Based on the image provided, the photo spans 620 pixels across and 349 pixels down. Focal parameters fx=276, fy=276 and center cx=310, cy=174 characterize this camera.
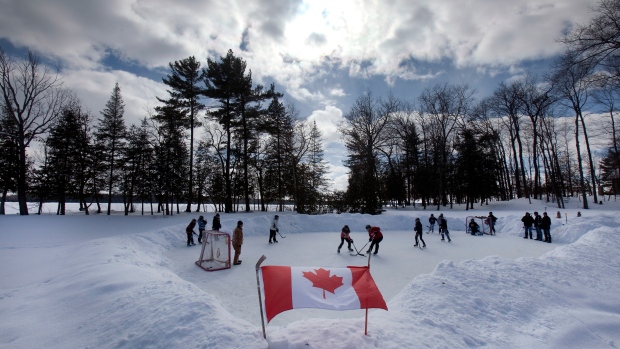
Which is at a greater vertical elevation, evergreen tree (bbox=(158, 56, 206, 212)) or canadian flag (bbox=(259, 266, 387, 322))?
evergreen tree (bbox=(158, 56, 206, 212))

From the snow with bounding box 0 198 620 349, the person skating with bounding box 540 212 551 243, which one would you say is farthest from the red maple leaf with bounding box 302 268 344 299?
the person skating with bounding box 540 212 551 243

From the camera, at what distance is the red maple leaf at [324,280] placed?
4.35 meters

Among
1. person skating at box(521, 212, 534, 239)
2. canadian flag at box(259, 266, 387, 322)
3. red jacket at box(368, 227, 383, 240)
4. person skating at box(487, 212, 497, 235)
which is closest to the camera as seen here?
canadian flag at box(259, 266, 387, 322)

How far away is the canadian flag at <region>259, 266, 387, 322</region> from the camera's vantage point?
4059 mm

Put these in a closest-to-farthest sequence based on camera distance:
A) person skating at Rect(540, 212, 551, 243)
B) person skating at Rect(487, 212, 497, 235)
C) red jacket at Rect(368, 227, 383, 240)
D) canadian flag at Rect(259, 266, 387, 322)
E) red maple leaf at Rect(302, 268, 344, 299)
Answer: canadian flag at Rect(259, 266, 387, 322)
red maple leaf at Rect(302, 268, 344, 299)
red jacket at Rect(368, 227, 383, 240)
person skating at Rect(540, 212, 551, 243)
person skating at Rect(487, 212, 497, 235)

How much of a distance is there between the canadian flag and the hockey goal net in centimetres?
705

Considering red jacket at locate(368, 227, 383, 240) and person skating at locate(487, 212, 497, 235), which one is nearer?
red jacket at locate(368, 227, 383, 240)

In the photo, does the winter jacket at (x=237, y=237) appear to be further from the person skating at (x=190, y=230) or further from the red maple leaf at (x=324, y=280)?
the red maple leaf at (x=324, y=280)

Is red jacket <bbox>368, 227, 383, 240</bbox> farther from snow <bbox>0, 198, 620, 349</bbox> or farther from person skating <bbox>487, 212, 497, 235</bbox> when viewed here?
person skating <bbox>487, 212, 497, 235</bbox>

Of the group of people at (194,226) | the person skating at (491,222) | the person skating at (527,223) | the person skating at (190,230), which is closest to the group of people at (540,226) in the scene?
the person skating at (527,223)

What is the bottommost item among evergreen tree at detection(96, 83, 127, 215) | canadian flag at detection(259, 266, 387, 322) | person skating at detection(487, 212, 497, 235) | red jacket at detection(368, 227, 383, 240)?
person skating at detection(487, 212, 497, 235)

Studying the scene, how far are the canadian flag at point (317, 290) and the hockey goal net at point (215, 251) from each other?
23.1 ft

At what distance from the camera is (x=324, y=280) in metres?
4.45

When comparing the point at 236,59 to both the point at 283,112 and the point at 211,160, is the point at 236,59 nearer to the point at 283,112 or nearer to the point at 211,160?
the point at 283,112
